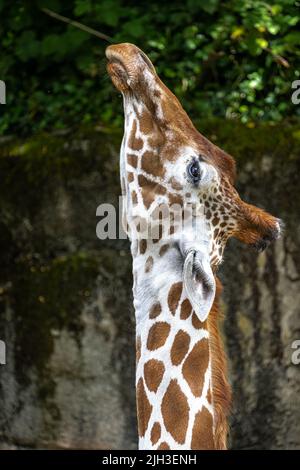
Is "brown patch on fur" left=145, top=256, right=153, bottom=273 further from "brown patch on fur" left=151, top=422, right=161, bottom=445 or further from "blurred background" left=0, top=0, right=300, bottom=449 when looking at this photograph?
"blurred background" left=0, top=0, right=300, bottom=449

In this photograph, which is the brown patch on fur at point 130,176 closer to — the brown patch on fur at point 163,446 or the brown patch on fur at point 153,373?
the brown patch on fur at point 153,373

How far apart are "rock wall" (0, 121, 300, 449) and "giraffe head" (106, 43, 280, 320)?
226cm

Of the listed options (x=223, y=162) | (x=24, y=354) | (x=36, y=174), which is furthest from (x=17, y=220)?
(x=223, y=162)

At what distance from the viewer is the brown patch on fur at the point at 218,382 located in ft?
9.72

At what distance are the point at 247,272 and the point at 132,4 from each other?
1791 millimetres

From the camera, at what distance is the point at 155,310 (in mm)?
2963

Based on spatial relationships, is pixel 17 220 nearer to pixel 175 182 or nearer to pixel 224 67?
pixel 224 67

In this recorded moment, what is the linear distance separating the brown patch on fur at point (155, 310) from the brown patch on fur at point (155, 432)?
0.29m

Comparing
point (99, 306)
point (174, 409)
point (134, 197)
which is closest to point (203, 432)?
point (174, 409)

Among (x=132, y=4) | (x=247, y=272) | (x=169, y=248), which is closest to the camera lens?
(x=169, y=248)

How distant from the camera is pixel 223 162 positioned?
3123 mm

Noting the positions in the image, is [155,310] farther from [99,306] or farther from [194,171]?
[99,306]

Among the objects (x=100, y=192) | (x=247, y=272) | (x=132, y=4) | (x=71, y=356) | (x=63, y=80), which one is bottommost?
(x=71, y=356)

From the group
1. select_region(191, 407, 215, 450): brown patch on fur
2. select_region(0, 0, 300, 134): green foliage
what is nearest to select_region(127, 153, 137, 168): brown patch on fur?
select_region(191, 407, 215, 450): brown patch on fur
